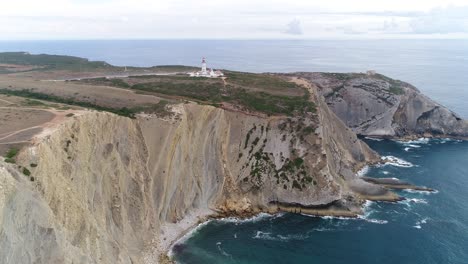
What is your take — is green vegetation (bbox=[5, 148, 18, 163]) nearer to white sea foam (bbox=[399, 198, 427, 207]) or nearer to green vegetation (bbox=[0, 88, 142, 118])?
green vegetation (bbox=[0, 88, 142, 118])

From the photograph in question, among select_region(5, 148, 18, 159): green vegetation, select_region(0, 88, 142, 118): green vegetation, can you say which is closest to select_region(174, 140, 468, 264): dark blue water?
select_region(0, 88, 142, 118): green vegetation

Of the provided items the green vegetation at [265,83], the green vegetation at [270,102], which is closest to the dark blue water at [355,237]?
the green vegetation at [270,102]

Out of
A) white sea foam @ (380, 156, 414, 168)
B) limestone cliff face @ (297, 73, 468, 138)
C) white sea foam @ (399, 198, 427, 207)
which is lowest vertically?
white sea foam @ (399, 198, 427, 207)

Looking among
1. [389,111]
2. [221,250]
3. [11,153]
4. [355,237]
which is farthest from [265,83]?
[11,153]

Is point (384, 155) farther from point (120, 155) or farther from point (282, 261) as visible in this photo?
point (120, 155)

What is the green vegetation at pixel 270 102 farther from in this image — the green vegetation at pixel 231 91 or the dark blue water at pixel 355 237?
the dark blue water at pixel 355 237
